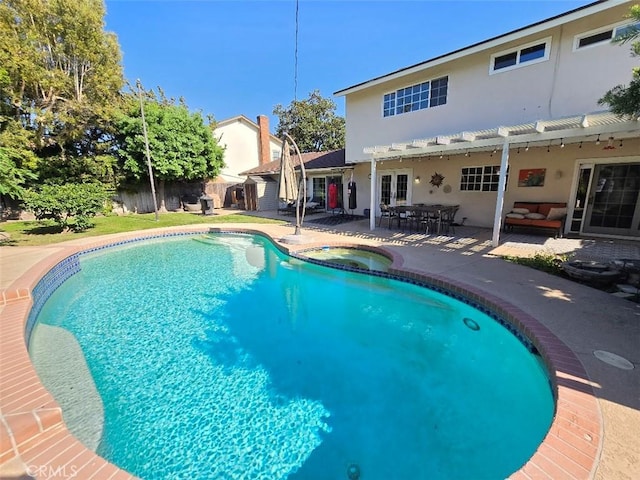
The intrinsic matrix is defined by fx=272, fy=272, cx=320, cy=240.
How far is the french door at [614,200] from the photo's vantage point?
27.1 ft

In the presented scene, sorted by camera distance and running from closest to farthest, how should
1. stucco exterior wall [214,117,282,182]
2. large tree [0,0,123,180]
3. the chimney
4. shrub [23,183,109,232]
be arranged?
shrub [23,183,109,232]
large tree [0,0,123,180]
stucco exterior wall [214,117,282,182]
the chimney

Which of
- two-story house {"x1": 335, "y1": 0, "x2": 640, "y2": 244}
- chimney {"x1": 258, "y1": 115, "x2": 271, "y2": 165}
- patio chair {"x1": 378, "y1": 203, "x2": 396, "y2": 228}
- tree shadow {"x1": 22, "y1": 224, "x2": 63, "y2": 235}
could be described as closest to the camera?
two-story house {"x1": 335, "y1": 0, "x2": 640, "y2": 244}

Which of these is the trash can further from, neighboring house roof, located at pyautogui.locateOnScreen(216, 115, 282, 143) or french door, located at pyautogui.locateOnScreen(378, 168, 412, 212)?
french door, located at pyautogui.locateOnScreen(378, 168, 412, 212)

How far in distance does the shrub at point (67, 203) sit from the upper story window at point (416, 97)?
12.9 metres

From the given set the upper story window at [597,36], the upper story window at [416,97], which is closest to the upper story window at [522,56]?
the upper story window at [597,36]

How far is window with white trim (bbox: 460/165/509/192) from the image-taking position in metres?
10.4

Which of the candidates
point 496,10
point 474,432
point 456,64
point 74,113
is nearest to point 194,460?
point 474,432

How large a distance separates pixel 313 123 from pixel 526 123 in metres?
27.0

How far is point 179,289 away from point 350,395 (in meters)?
5.00

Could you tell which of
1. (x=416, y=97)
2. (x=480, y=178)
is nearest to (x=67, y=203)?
(x=416, y=97)

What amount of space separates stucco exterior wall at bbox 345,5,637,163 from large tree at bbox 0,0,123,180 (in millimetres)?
14494

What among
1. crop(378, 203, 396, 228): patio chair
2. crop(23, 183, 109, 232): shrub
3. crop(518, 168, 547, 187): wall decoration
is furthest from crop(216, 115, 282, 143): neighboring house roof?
crop(518, 168, 547, 187): wall decoration

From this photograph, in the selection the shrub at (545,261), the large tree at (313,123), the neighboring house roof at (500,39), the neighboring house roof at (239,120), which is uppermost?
the large tree at (313,123)

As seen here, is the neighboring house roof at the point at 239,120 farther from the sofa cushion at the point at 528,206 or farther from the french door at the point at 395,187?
the sofa cushion at the point at 528,206
